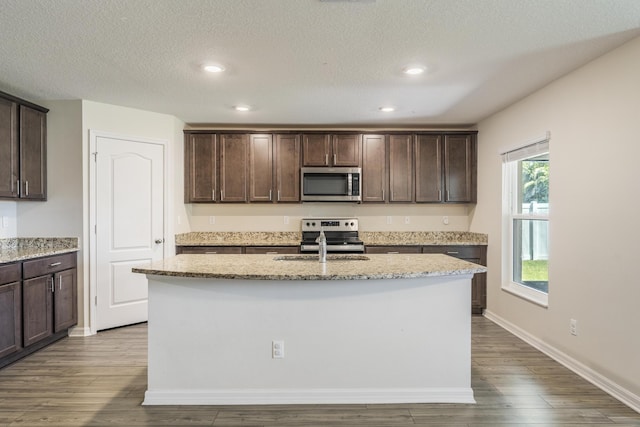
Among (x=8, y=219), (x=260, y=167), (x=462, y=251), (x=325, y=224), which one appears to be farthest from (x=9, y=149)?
(x=462, y=251)

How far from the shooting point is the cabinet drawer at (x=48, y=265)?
3.12 m

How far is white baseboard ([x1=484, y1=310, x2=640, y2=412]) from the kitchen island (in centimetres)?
102

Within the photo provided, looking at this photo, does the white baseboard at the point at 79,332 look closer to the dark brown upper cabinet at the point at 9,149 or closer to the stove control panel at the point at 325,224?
the dark brown upper cabinet at the point at 9,149

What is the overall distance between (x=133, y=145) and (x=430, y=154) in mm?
3560

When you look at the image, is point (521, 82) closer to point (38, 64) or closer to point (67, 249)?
point (38, 64)

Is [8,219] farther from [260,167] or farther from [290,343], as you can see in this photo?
[290,343]

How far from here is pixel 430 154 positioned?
15.4 feet

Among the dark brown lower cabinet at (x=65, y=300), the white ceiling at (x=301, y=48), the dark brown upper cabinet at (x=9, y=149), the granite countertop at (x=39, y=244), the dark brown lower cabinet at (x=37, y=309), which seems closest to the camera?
the white ceiling at (x=301, y=48)

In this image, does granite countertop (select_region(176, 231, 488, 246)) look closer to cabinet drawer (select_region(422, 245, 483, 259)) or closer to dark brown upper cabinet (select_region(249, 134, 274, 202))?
cabinet drawer (select_region(422, 245, 483, 259))

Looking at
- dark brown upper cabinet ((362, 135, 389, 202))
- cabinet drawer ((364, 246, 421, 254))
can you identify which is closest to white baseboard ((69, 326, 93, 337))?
cabinet drawer ((364, 246, 421, 254))

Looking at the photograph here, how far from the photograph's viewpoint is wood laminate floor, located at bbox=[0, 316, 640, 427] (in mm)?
2160

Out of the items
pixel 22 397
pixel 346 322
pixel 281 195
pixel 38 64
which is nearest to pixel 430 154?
pixel 281 195

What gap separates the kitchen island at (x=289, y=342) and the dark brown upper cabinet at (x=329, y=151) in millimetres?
2531

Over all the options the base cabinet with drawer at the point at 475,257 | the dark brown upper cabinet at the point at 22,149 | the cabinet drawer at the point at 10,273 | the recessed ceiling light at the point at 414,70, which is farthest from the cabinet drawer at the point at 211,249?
the recessed ceiling light at the point at 414,70
